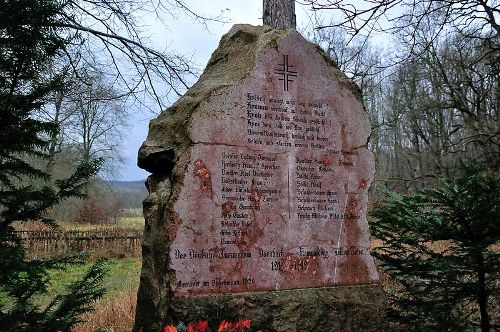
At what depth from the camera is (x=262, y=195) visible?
14.5 feet

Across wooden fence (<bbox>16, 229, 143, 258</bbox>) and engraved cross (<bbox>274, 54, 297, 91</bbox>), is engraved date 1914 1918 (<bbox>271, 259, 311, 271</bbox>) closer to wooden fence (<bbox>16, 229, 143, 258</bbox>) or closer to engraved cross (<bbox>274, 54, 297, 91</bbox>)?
engraved cross (<bbox>274, 54, 297, 91</bbox>)

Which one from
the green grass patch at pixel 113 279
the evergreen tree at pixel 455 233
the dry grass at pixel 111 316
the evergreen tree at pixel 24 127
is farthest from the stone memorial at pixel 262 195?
the green grass patch at pixel 113 279

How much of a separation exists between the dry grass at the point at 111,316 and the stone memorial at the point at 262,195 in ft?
10.7

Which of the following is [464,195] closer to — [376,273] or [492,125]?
[376,273]

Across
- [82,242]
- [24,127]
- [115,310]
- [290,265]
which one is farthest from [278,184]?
[82,242]

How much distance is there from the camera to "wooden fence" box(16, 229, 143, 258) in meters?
16.7

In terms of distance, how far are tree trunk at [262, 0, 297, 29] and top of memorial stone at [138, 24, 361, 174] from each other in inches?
98.2

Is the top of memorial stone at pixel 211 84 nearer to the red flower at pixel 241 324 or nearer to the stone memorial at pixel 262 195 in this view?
the stone memorial at pixel 262 195

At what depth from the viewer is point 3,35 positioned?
3.41m

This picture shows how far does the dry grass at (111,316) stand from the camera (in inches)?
286

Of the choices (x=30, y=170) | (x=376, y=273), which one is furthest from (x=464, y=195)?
(x=30, y=170)

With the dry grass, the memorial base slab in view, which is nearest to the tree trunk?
the memorial base slab

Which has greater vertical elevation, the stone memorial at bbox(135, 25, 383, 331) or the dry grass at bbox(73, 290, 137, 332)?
the stone memorial at bbox(135, 25, 383, 331)

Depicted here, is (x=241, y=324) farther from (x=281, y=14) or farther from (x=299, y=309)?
(x=281, y=14)
